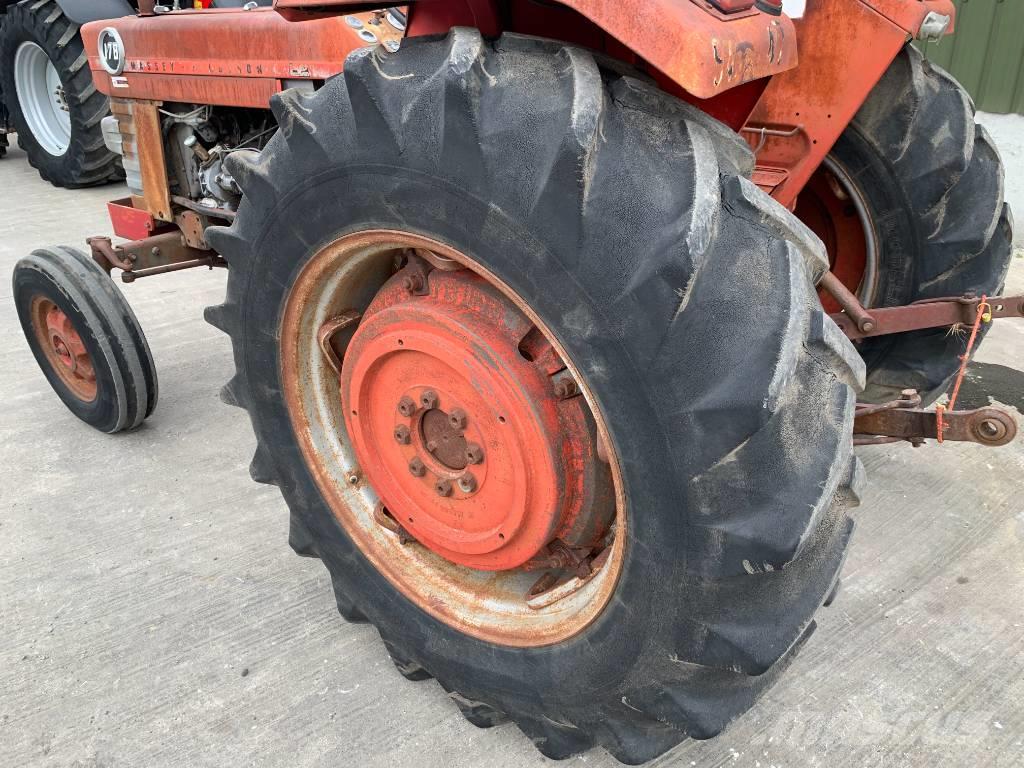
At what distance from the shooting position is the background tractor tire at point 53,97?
20.5ft

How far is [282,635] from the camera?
2.10 metres

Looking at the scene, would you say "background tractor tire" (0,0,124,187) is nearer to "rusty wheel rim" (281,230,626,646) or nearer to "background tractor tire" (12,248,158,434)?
"background tractor tire" (12,248,158,434)

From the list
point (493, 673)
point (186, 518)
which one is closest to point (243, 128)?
point (186, 518)

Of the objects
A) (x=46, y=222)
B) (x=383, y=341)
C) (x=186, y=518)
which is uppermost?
(x=383, y=341)

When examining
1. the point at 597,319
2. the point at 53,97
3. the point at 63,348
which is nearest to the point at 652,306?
the point at 597,319

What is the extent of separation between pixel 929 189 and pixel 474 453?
1501 millimetres

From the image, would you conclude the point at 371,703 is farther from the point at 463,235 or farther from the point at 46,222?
the point at 46,222

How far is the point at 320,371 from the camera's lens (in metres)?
1.81

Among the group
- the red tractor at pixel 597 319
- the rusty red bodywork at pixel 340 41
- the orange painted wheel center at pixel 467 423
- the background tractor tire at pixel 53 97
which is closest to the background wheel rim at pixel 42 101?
the background tractor tire at pixel 53 97

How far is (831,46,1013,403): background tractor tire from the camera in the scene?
2.16m

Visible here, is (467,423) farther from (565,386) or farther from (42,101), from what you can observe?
(42,101)

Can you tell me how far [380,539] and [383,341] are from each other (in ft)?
1.70

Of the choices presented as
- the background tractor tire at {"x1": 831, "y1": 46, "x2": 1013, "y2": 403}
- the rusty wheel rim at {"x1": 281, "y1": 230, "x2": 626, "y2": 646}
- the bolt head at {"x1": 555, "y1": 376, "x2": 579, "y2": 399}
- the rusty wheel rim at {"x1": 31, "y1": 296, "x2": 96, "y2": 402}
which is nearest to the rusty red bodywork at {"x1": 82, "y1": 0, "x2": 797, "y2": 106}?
the rusty wheel rim at {"x1": 281, "y1": 230, "x2": 626, "y2": 646}

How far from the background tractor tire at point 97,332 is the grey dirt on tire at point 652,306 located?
1.69 metres
